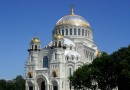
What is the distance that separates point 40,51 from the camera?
6925cm

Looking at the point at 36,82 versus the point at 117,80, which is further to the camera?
the point at 36,82

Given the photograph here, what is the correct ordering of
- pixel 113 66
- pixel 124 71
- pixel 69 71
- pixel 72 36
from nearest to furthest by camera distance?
pixel 124 71 < pixel 113 66 < pixel 69 71 < pixel 72 36

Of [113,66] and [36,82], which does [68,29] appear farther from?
[113,66]

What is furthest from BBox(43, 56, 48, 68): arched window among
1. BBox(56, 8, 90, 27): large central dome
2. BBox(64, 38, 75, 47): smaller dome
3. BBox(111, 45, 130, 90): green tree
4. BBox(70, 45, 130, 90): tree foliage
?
BBox(111, 45, 130, 90): green tree

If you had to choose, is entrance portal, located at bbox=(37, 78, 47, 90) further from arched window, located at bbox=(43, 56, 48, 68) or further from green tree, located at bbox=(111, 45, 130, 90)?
green tree, located at bbox=(111, 45, 130, 90)

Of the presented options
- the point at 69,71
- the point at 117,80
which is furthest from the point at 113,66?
the point at 69,71

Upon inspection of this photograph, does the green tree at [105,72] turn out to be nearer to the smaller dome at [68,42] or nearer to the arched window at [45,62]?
the arched window at [45,62]

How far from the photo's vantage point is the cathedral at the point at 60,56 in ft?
213

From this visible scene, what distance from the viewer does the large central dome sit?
74938mm

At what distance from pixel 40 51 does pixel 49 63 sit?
13.3 ft

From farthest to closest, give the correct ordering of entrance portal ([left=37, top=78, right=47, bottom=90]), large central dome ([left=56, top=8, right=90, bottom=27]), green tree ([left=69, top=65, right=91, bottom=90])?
large central dome ([left=56, top=8, right=90, bottom=27]) < entrance portal ([left=37, top=78, right=47, bottom=90]) < green tree ([left=69, top=65, right=91, bottom=90])

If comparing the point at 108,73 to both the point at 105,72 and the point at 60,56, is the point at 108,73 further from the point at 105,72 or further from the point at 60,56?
the point at 60,56

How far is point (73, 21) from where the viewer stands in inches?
2960

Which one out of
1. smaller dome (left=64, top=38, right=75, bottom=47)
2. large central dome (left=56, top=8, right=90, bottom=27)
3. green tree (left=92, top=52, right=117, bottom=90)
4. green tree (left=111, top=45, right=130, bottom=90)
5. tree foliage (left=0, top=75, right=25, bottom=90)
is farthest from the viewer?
tree foliage (left=0, top=75, right=25, bottom=90)
